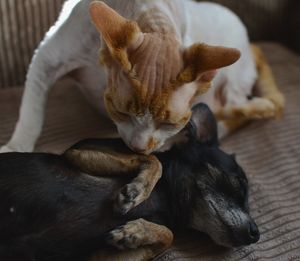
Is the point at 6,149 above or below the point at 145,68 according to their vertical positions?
below

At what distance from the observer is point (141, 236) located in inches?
43.2

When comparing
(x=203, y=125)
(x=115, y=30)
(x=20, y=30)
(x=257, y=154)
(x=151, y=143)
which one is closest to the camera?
(x=115, y=30)

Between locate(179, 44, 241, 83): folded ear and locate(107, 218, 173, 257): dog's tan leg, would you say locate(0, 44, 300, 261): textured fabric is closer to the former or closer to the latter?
locate(107, 218, 173, 257): dog's tan leg

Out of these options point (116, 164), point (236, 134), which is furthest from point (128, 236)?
point (236, 134)

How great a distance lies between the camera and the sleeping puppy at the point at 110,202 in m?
1.05

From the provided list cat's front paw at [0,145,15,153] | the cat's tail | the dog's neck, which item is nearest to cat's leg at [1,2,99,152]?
cat's front paw at [0,145,15,153]

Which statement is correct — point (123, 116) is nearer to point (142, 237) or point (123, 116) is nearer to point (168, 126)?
point (168, 126)

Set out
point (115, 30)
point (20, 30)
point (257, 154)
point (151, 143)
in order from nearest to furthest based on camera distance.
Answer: point (115, 30) → point (151, 143) → point (257, 154) → point (20, 30)

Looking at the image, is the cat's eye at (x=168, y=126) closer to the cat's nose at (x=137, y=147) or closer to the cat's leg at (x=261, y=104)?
the cat's nose at (x=137, y=147)

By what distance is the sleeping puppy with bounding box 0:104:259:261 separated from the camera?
3.43 ft

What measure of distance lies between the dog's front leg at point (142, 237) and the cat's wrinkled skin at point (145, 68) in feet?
0.53

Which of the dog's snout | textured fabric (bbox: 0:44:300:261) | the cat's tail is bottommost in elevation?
textured fabric (bbox: 0:44:300:261)

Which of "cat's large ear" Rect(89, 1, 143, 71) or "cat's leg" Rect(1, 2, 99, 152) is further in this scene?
"cat's leg" Rect(1, 2, 99, 152)

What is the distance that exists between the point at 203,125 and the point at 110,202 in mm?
327
